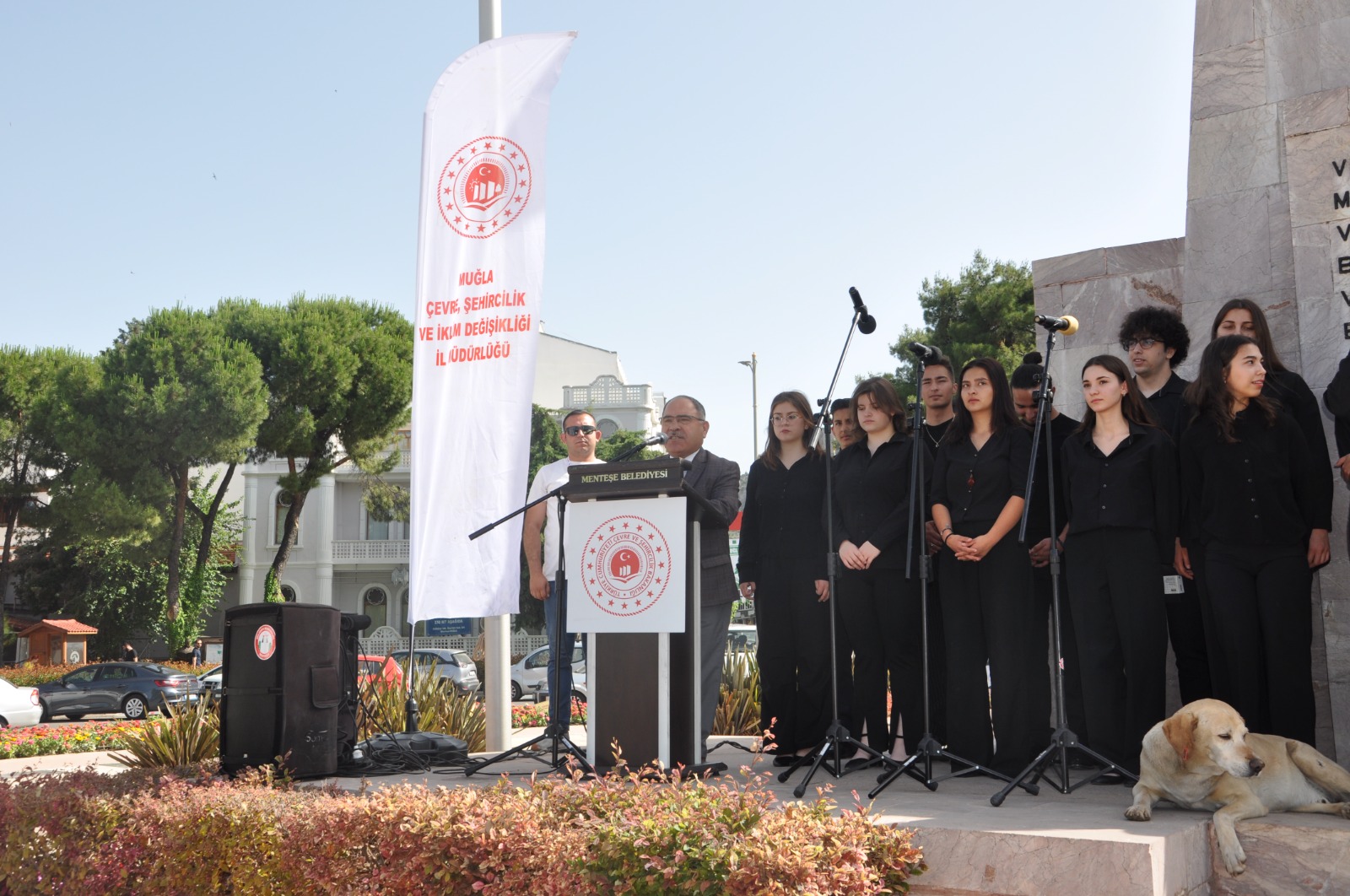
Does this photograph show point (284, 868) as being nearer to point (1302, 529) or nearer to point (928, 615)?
point (928, 615)

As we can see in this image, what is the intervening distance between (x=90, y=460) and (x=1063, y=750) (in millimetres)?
30848

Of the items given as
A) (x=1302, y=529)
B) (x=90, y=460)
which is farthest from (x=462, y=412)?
(x=90, y=460)

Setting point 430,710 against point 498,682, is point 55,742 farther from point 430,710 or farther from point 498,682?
point 498,682

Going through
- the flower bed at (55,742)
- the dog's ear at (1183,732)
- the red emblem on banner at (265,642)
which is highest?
the red emblem on banner at (265,642)

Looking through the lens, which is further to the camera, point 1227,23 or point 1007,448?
point 1227,23

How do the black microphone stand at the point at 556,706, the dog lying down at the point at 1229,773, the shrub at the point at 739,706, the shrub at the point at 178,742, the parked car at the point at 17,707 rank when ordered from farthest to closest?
the parked car at the point at 17,707 < the shrub at the point at 739,706 < the shrub at the point at 178,742 < the black microphone stand at the point at 556,706 < the dog lying down at the point at 1229,773

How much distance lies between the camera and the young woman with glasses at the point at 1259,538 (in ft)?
14.7

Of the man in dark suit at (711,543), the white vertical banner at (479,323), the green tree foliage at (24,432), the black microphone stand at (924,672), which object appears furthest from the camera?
the green tree foliage at (24,432)

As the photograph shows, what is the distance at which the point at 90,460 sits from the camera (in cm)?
3002

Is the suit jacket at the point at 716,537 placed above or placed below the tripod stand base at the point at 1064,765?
above

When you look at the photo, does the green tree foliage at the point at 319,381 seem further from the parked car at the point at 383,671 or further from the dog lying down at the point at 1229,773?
the dog lying down at the point at 1229,773

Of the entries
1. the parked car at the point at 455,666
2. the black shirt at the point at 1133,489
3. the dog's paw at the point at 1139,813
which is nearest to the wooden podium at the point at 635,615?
the black shirt at the point at 1133,489

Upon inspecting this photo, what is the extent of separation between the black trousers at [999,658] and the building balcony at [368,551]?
40035 mm

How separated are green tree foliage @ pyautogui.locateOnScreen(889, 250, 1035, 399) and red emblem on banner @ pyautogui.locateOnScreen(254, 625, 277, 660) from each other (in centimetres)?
2092
